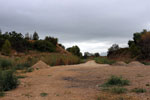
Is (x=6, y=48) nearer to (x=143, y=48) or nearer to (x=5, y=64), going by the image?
(x=5, y=64)

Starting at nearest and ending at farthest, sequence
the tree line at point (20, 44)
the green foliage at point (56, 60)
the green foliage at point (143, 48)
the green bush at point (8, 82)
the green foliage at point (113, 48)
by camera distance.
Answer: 1. the green bush at point (8, 82)
2. the green foliage at point (56, 60)
3. the green foliage at point (143, 48)
4. the tree line at point (20, 44)
5. the green foliage at point (113, 48)

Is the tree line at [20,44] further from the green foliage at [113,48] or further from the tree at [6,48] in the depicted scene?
the green foliage at [113,48]

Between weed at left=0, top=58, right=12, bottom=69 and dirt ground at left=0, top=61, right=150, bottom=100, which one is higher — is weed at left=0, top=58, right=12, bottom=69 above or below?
above

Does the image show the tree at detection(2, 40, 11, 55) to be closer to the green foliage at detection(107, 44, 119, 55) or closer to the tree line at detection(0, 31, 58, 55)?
the tree line at detection(0, 31, 58, 55)

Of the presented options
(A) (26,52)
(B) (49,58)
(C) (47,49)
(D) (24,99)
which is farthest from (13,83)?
(C) (47,49)

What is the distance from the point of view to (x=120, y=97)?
19.9ft

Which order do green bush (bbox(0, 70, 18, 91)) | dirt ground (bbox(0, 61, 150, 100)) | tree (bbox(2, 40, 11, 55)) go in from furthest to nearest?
tree (bbox(2, 40, 11, 55)) → green bush (bbox(0, 70, 18, 91)) → dirt ground (bbox(0, 61, 150, 100))

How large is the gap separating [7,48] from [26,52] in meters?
8.77

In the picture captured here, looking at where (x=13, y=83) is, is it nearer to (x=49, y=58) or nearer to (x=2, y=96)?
(x=2, y=96)

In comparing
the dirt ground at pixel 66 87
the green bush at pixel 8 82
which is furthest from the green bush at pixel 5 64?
the green bush at pixel 8 82

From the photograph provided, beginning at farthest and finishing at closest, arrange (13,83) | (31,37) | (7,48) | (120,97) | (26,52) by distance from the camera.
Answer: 1. (31,37)
2. (26,52)
3. (7,48)
4. (13,83)
5. (120,97)

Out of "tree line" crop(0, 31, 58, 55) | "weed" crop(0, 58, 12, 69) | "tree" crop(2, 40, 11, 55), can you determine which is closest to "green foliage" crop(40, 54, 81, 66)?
"weed" crop(0, 58, 12, 69)

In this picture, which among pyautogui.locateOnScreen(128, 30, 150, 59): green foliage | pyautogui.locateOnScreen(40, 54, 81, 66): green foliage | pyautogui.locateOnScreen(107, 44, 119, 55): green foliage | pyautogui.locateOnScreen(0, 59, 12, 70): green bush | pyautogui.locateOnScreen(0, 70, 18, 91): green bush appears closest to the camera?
pyautogui.locateOnScreen(0, 70, 18, 91): green bush

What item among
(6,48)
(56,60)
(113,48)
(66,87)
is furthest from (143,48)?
(66,87)
